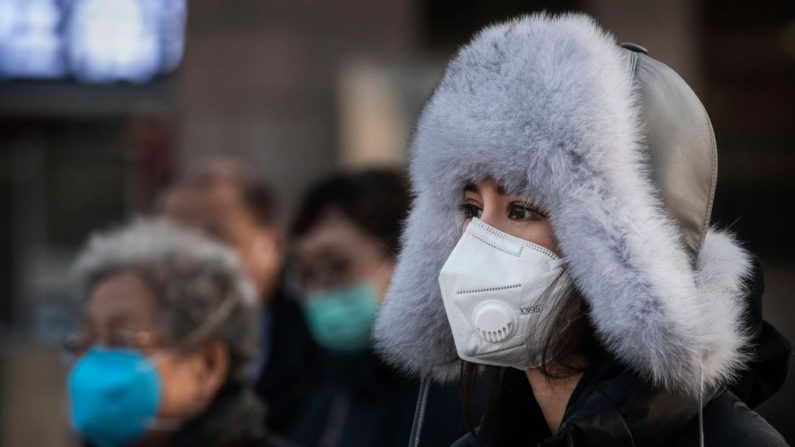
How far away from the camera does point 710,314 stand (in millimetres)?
2137

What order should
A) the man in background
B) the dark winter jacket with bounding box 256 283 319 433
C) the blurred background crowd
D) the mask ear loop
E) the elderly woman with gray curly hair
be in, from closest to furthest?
the mask ear loop < the elderly woman with gray curly hair < the dark winter jacket with bounding box 256 283 319 433 < the man in background < the blurred background crowd

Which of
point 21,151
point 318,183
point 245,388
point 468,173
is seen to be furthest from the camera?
point 21,151

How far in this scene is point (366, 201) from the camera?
4414 mm

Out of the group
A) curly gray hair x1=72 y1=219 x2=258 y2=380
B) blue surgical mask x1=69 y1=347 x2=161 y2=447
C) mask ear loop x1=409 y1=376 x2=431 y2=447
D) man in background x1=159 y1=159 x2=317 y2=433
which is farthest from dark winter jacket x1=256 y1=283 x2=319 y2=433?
mask ear loop x1=409 y1=376 x2=431 y2=447

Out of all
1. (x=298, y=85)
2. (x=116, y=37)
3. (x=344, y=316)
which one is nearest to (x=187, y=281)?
(x=344, y=316)

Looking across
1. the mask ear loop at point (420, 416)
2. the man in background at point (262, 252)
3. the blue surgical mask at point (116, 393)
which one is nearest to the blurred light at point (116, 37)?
the man in background at point (262, 252)

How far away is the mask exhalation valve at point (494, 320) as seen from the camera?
2.23m

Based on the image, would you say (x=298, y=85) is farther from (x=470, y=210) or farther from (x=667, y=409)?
(x=667, y=409)

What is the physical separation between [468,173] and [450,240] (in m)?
0.19

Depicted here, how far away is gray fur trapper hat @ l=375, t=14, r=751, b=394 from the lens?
212 centimetres

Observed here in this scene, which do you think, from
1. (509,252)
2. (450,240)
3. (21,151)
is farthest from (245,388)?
(21,151)

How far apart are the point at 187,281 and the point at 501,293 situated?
167cm

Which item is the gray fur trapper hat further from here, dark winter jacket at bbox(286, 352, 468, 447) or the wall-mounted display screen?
the wall-mounted display screen

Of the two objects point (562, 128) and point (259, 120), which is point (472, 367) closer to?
point (562, 128)
